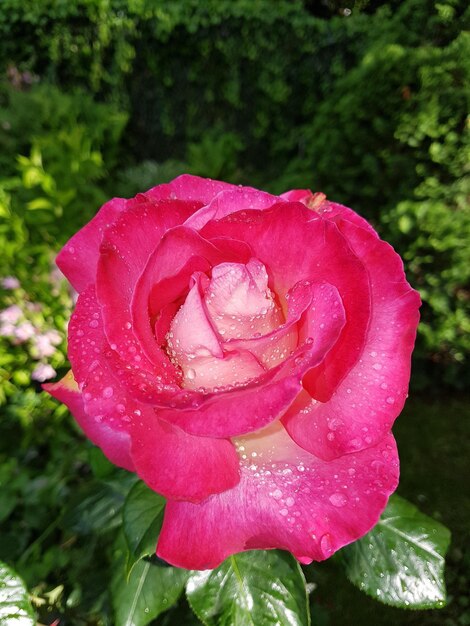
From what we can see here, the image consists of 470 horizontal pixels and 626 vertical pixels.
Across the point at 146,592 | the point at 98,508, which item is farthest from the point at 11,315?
the point at 146,592

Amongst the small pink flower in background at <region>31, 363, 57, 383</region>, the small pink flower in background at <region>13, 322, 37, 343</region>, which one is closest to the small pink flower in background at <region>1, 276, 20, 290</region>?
the small pink flower in background at <region>13, 322, 37, 343</region>

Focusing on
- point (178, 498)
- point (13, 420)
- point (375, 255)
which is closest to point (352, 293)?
point (375, 255)

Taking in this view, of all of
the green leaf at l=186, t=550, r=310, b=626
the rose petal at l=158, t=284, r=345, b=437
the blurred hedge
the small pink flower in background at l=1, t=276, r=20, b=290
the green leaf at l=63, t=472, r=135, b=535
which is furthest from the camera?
the blurred hedge

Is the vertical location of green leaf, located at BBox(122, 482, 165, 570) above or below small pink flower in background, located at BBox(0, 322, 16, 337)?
above

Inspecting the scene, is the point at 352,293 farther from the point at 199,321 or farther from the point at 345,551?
the point at 345,551

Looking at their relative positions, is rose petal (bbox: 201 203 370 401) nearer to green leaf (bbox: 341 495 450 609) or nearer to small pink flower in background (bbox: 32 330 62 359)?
green leaf (bbox: 341 495 450 609)

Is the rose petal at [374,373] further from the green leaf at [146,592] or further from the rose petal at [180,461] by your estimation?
the green leaf at [146,592]

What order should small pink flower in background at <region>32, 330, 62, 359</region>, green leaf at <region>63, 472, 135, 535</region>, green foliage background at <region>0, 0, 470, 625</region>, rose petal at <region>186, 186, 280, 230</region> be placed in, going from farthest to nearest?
small pink flower in background at <region>32, 330, 62, 359</region>
green foliage background at <region>0, 0, 470, 625</region>
green leaf at <region>63, 472, 135, 535</region>
rose petal at <region>186, 186, 280, 230</region>

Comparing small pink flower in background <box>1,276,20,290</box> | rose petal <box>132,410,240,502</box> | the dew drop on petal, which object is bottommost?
small pink flower in background <box>1,276,20,290</box>

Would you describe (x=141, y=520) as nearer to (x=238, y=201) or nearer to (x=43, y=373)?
(x=238, y=201)
